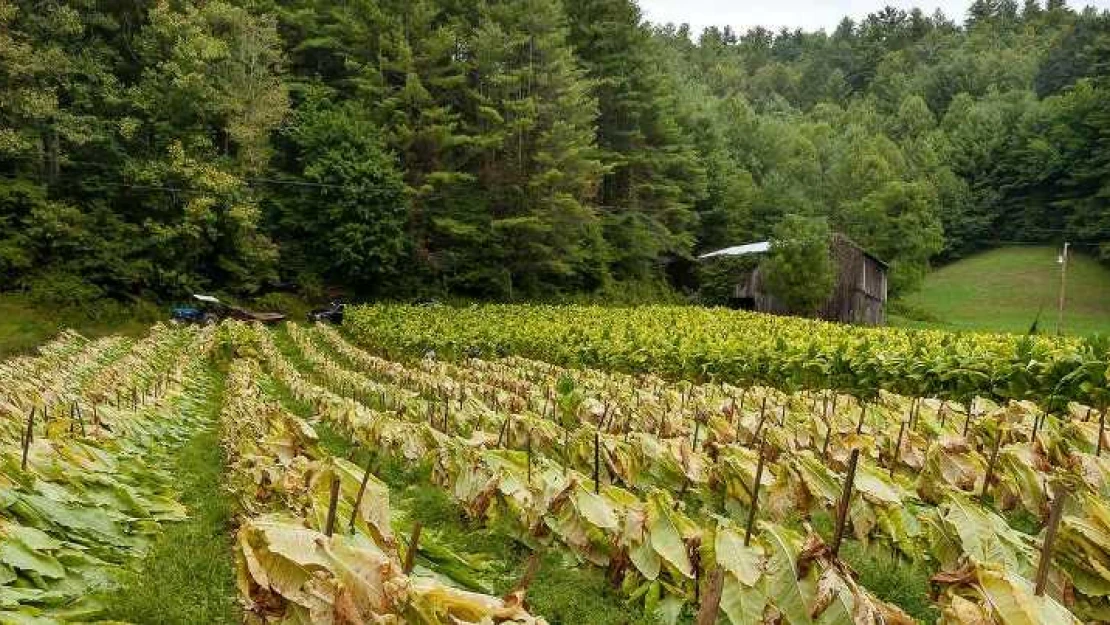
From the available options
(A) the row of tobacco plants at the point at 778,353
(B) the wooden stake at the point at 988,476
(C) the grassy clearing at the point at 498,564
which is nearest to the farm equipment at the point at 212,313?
(A) the row of tobacco plants at the point at 778,353

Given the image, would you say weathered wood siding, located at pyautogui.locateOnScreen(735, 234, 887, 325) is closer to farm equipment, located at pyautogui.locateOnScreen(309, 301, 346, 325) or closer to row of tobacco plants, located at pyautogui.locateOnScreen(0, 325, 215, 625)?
farm equipment, located at pyautogui.locateOnScreen(309, 301, 346, 325)

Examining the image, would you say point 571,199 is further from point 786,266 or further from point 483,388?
point 483,388

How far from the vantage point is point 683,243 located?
146 ft

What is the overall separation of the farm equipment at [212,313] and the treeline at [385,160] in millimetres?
1574

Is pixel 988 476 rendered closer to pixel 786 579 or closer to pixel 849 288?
pixel 786 579

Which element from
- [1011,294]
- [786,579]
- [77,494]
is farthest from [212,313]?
[1011,294]

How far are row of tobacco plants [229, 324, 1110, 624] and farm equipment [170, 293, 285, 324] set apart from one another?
22.8 metres

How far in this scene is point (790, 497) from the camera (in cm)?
471

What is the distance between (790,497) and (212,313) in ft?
94.5

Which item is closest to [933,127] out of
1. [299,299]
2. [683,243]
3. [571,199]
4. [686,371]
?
[683,243]

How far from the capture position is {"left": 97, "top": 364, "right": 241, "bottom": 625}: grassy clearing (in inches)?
156

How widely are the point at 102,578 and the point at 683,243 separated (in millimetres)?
42098

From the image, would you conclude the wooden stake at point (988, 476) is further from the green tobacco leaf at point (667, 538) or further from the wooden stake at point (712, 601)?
the wooden stake at point (712, 601)

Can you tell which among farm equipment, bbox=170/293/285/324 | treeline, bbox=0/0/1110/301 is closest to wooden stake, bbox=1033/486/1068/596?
farm equipment, bbox=170/293/285/324
